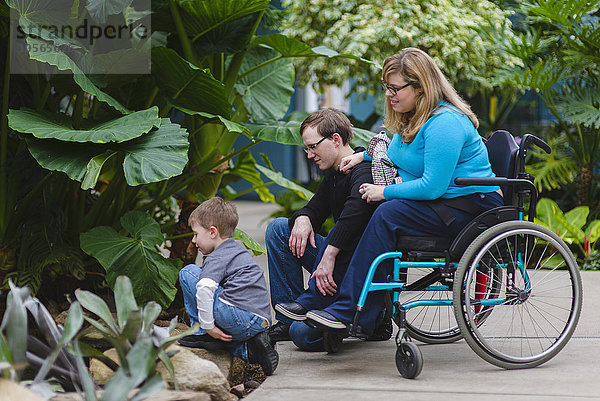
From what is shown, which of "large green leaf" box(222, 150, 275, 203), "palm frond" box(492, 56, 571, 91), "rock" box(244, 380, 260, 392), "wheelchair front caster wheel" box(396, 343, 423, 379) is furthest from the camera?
"palm frond" box(492, 56, 571, 91)

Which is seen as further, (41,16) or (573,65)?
Answer: (573,65)

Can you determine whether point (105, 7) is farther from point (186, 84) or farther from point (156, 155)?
point (156, 155)

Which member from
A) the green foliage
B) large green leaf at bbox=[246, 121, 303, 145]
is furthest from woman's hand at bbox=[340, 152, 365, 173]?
the green foliage

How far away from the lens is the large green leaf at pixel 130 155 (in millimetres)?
3236

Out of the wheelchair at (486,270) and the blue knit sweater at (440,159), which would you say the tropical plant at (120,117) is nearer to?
the blue knit sweater at (440,159)

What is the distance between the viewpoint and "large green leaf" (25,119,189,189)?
3236mm

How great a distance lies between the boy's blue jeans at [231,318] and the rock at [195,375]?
29 cm

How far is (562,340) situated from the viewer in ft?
9.68

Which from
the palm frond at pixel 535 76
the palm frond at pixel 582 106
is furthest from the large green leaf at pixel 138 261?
the palm frond at pixel 582 106

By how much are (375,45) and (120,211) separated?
3.05 m

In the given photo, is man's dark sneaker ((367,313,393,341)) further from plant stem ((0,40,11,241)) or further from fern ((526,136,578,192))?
fern ((526,136,578,192))

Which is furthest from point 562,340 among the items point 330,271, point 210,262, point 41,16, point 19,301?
point 41,16

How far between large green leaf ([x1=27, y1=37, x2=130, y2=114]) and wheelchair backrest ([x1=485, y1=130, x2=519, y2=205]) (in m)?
1.70

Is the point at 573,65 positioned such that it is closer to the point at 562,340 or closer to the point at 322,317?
the point at 562,340
